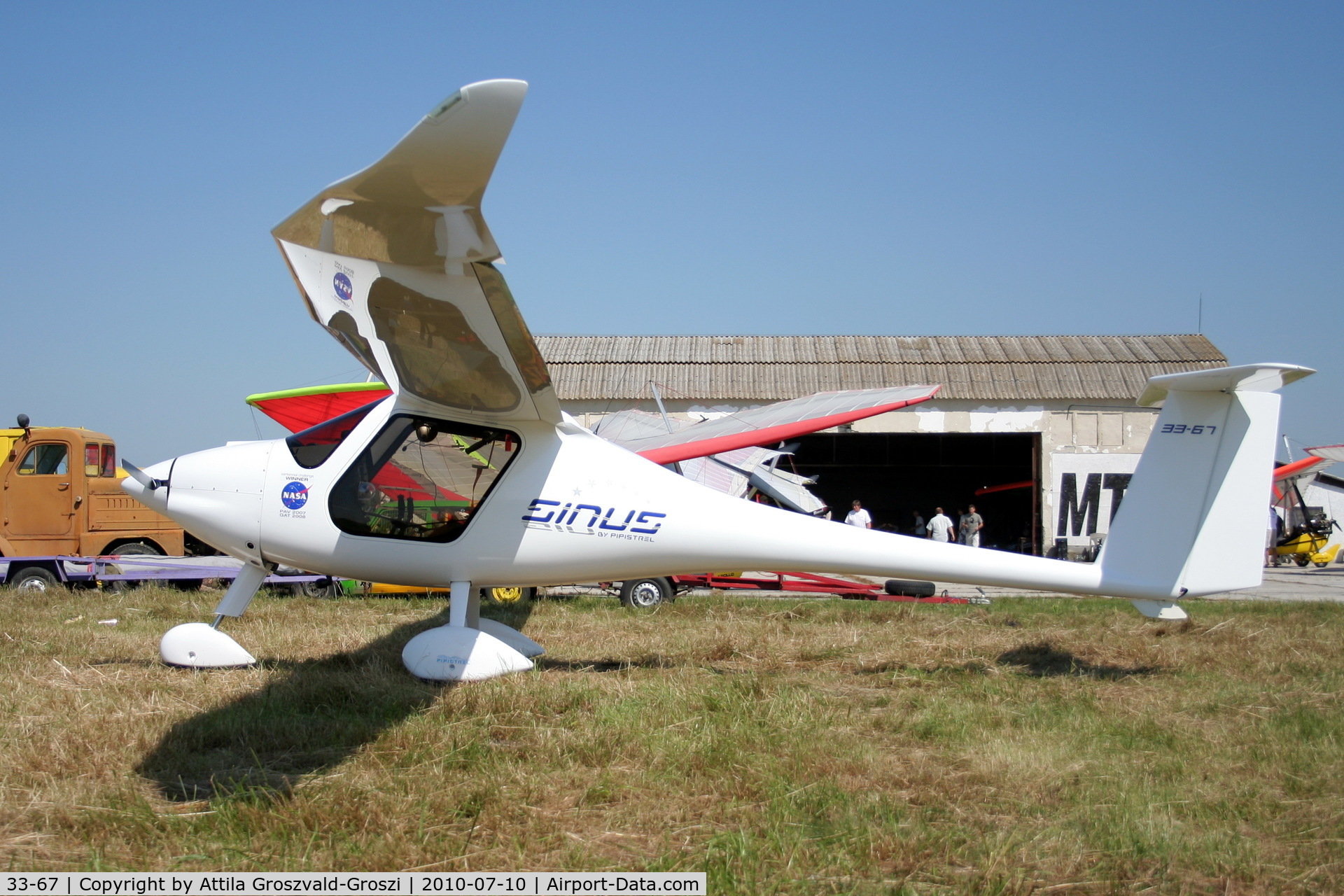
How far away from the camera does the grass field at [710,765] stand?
10.6 feet

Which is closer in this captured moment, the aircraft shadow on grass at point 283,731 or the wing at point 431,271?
the wing at point 431,271

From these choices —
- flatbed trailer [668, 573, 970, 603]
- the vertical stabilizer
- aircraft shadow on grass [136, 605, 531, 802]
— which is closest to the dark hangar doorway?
flatbed trailer [668, 573, 970, 603]

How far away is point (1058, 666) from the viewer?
696 centimetres

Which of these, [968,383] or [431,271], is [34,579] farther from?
[968,383]

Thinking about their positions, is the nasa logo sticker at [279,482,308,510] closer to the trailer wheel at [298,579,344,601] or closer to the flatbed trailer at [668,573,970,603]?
the trailer wheel at [298,579,344,601]

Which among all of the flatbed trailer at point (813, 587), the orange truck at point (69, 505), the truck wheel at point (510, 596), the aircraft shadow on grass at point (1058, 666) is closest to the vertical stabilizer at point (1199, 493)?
the aircraft shadow on grass at point (1058, 666)

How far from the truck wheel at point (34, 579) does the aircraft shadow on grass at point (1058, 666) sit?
11.0 metres

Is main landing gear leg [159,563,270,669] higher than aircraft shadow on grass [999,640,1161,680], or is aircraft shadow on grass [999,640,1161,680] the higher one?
aircraft shadow on grass [999,640,1161,680]

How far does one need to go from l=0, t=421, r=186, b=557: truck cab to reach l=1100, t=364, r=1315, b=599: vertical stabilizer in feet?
40.2

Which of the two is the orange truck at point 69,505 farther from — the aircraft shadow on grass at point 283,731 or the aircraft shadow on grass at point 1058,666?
the aircraft shadow on grass at point 1058,666

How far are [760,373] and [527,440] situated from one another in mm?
20395

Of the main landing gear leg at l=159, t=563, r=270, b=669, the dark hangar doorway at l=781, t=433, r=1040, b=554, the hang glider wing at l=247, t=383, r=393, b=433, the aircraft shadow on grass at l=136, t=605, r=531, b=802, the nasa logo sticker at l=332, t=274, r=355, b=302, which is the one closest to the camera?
the aircraft shadow on grass at l=136, t=605, r=531, b=802

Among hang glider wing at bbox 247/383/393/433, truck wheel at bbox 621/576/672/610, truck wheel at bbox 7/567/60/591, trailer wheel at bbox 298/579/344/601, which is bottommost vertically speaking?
truck wheel at bbox 7/567/60/591

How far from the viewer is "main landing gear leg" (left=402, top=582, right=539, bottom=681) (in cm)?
578
